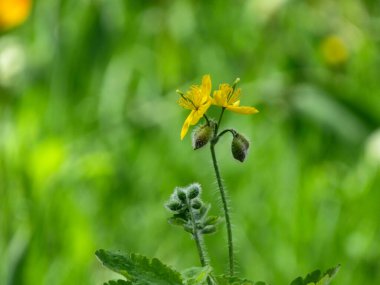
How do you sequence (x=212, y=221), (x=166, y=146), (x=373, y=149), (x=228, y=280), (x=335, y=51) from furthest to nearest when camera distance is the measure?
(x=335, y=51)
(x=166, y=146)
(x=373, y=149)
(x=212, y=221)
(x=228, y=280)

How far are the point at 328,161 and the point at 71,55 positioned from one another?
0.89 meters

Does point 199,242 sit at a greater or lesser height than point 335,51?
lesser

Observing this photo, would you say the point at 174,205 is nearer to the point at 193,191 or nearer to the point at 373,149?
the point at 193,191

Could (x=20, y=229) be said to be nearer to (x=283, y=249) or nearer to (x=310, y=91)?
(x=283, y=249)

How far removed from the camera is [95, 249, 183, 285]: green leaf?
98 centimetres

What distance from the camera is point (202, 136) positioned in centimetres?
106

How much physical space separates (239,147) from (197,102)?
64 millimetres

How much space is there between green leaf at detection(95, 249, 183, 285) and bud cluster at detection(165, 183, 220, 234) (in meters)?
0.08

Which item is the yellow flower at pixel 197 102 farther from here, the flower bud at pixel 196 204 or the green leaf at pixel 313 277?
the green leaf at pixel 313 277

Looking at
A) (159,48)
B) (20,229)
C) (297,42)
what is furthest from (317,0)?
(20,229)

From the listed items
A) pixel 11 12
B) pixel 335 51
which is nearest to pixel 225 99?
pixel 11 12

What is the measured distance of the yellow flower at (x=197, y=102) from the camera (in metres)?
1.06

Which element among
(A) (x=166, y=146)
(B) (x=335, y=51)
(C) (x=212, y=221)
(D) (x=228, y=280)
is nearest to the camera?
(D) (x=228, y=280)

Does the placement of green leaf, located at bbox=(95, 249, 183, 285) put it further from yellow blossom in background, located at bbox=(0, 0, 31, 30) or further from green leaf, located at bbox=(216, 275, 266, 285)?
yellow blossom in background, located at bbox=(0, 0, 31, 30)
